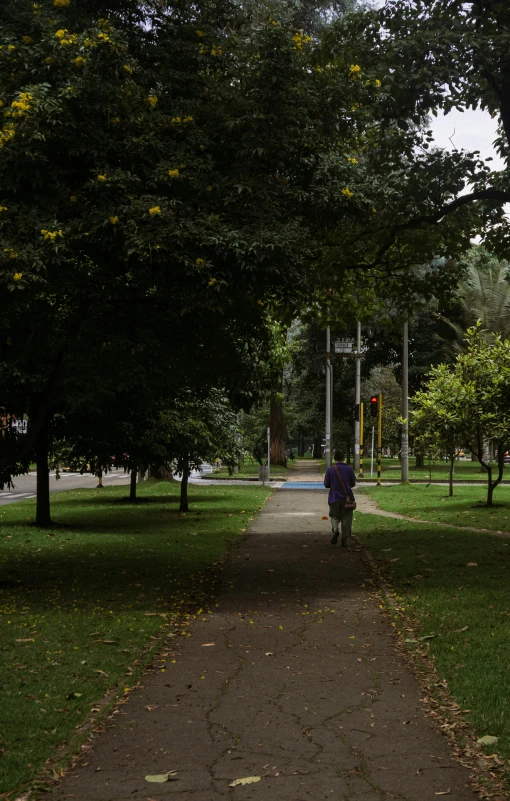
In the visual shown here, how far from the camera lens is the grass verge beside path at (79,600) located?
18.4 feet

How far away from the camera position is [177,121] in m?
10.0

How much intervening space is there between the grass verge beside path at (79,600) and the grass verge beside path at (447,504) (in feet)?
14.5

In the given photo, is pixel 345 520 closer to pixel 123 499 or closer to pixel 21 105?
pixel 21 105

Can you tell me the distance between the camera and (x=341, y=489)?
46.4ft

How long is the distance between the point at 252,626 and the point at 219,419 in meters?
12.6

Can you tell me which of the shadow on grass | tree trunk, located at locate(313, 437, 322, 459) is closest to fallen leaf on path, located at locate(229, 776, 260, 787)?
the shadow on grass

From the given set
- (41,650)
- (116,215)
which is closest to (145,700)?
(41,650)

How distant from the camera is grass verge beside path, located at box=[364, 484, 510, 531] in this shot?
19602 mm

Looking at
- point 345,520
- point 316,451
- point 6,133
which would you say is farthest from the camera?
point 316,451

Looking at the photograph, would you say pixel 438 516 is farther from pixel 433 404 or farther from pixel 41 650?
pixel 41 650

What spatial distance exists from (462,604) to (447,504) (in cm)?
1511

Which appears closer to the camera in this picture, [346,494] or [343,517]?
[346,494]

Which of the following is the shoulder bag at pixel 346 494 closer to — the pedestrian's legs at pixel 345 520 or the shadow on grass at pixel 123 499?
the pedestrian's legs at pixel 345 520

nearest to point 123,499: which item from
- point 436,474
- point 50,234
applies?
point 50,234
